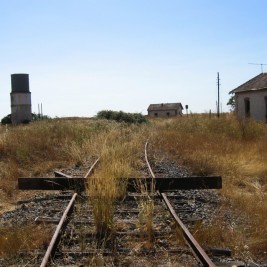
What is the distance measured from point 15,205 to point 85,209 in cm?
211

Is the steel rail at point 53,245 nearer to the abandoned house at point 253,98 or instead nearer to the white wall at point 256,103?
the abandoned house at point 253,98

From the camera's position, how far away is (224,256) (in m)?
4.62

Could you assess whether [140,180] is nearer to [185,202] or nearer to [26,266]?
[185,202]

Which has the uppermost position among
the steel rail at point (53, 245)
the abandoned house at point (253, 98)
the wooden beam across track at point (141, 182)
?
the abandoned house at point (253, 98)

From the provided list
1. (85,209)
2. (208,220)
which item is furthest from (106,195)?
(208,220)

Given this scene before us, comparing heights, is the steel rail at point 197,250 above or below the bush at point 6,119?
below

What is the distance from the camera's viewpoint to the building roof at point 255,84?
36.1 meters

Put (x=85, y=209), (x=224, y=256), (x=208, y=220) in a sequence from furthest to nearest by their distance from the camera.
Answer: (x=85, y=209), (x=208, y=220), (x=224, y=256)

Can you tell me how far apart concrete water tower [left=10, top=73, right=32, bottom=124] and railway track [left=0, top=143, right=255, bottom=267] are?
32.6 m

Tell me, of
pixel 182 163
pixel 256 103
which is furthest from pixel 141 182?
pixel 256 103

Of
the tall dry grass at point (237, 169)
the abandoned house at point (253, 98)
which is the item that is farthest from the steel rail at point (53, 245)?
the abandoned house at point (253, 98)

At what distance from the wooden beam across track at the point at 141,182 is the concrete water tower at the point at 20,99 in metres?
30.6

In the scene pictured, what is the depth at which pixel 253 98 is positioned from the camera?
121 feet

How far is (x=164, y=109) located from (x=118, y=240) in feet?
352
